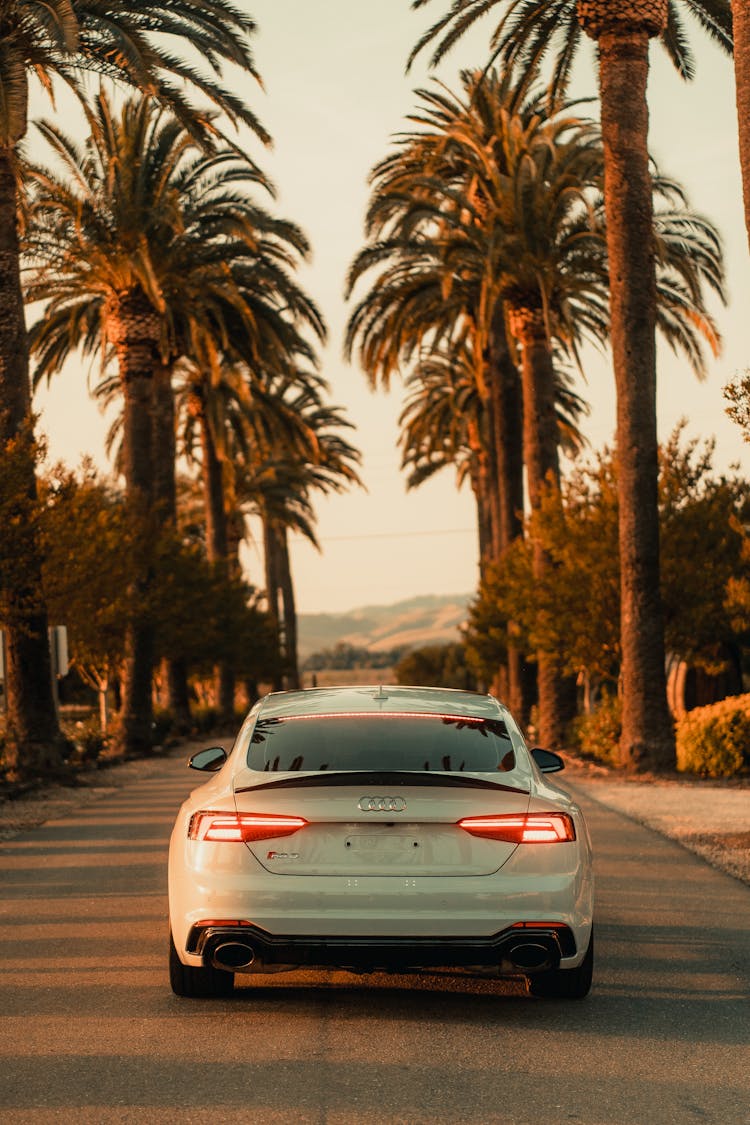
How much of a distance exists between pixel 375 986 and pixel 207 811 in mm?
1446

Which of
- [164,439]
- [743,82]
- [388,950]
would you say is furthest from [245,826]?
[164,439]

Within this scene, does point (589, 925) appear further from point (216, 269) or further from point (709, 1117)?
point (216, 269)

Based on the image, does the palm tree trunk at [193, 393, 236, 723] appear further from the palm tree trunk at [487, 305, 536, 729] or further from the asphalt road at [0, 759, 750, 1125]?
the asphalt road at [0, 759, 750, 1125]

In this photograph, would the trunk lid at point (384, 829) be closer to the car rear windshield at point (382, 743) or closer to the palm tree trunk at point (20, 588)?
the car rear windshield at point (382, 743)

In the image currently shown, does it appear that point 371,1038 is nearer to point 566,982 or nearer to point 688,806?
point 566,982

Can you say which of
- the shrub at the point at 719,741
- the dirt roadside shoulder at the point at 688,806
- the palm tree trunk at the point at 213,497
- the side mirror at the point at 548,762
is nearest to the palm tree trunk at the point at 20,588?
the dirt roadside shoulder at the point at 688,806

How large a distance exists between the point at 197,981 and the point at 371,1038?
41.6 inches

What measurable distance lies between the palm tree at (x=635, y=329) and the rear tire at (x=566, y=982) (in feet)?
54.9

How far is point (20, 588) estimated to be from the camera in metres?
22.4

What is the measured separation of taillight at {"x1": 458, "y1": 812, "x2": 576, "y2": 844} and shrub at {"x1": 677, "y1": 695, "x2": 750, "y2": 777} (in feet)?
52.5

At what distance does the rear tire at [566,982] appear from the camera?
Result: 714 cm

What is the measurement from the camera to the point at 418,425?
54.2 metres

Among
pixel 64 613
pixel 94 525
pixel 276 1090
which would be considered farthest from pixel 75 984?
pixel 94 525

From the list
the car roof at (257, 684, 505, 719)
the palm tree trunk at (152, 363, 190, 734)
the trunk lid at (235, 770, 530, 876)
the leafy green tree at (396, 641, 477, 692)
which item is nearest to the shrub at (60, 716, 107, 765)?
the palm tree trunk at (152, 363, 190, 734)
